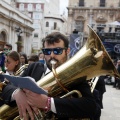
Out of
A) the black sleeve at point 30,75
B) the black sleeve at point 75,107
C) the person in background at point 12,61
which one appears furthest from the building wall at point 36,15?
the black sleeve at point 75,107

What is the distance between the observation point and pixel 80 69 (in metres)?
1.72

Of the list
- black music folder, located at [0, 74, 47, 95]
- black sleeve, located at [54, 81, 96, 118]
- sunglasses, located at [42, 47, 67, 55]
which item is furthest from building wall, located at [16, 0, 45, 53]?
black music folder, located at [0, 74, 47, 95]

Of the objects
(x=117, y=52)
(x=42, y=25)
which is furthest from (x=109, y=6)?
(x=42, y=25)

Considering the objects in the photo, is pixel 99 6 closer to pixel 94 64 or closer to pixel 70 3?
pixel 70 3

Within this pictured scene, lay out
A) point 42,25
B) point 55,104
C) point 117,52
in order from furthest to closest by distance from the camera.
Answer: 1. point 42,25
2. point 117,52
3. point 55,104

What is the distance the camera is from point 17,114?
5.90 ft

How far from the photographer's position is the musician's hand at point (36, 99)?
1.59 metres

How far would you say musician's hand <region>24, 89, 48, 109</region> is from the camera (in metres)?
1.59

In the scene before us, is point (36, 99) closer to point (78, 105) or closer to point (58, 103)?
point (58, 103)

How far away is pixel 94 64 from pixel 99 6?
1655 inches

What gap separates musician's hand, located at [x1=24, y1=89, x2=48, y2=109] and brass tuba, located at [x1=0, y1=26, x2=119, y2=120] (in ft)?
0.34

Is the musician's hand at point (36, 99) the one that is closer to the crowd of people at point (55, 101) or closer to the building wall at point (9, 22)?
the crowd of people at point (55, 101)

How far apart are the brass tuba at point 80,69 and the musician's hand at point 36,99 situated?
10cm

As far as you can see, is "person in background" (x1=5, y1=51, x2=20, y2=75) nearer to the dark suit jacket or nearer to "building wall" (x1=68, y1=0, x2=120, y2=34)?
the dark suit jacket
